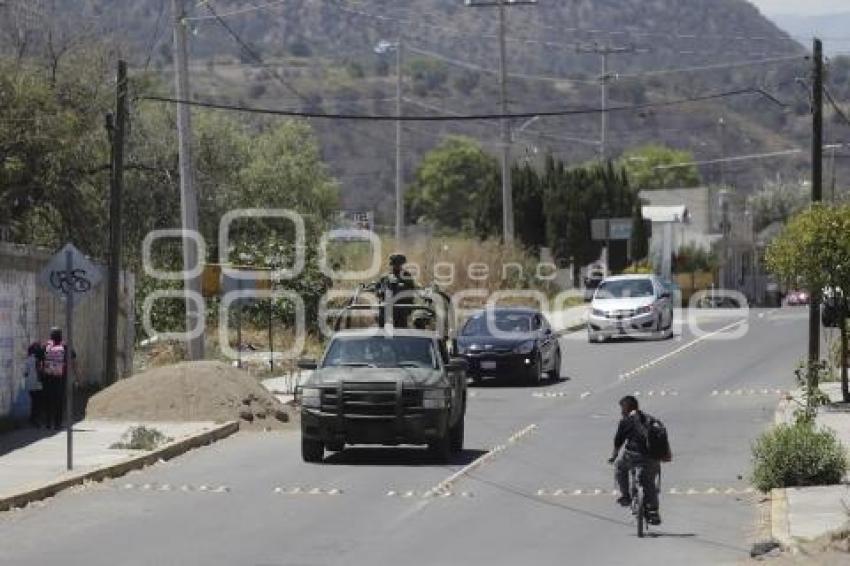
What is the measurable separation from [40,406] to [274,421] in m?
3.92

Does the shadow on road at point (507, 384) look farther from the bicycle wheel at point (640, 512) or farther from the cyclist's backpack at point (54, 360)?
the bicycle wheel at point (640, 512)

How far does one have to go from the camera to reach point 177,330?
45906mm

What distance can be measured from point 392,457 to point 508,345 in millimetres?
14015

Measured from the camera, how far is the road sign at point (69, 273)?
21.0 m

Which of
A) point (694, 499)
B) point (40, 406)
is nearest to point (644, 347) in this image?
point (40, 406)

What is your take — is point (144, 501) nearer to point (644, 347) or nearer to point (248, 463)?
point (248, 463)

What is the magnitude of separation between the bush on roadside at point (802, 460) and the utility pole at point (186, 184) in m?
17.5

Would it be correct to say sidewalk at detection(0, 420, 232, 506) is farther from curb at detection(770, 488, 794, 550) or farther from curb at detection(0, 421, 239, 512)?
curb at detection(770, 488, 794, 550)

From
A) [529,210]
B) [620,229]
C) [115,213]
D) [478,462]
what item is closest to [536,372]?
[115,213]

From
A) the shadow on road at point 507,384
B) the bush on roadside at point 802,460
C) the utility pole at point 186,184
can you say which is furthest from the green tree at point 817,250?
the utility pole at point 186,184

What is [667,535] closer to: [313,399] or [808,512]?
[808,512]

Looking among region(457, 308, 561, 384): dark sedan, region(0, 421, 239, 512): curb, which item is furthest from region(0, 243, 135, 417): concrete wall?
region(457, 308, 561, 384): dark sedan

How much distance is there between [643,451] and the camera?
16.2 metres

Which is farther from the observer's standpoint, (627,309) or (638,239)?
(638,239)
